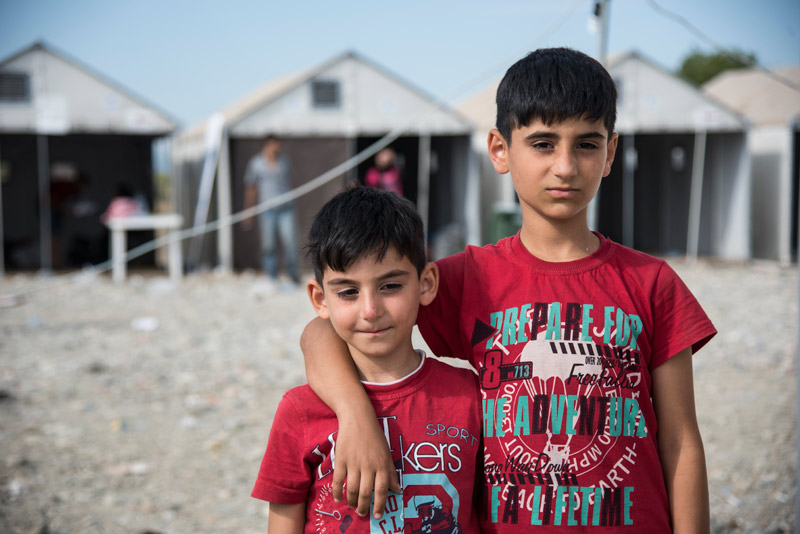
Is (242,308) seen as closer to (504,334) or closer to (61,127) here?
(61,127)

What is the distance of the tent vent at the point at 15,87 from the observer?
11469 millimetres

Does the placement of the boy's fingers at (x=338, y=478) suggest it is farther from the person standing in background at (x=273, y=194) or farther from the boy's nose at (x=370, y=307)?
the person standing in background at (x=273, y=194)

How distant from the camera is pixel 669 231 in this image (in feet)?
52.5

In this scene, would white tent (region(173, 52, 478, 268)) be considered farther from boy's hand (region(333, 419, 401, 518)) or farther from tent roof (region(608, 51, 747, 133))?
boy's hand (region(333, 419, 401, 518))

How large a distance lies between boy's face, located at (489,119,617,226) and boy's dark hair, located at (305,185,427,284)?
25cm

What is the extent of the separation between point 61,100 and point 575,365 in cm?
1195

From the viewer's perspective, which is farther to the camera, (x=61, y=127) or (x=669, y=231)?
(x=669, y=231)

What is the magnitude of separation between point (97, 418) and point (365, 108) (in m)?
8.52

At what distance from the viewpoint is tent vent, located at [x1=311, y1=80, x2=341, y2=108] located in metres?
12.3

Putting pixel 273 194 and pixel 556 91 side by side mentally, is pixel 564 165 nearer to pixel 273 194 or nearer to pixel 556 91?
pixel 556 91

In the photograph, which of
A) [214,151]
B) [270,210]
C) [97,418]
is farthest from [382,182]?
[97,418]

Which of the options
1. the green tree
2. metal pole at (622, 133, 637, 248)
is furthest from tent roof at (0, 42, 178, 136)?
the green tree

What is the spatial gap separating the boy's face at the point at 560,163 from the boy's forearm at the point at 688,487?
1.74ft

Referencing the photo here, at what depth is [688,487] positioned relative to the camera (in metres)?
1.49
